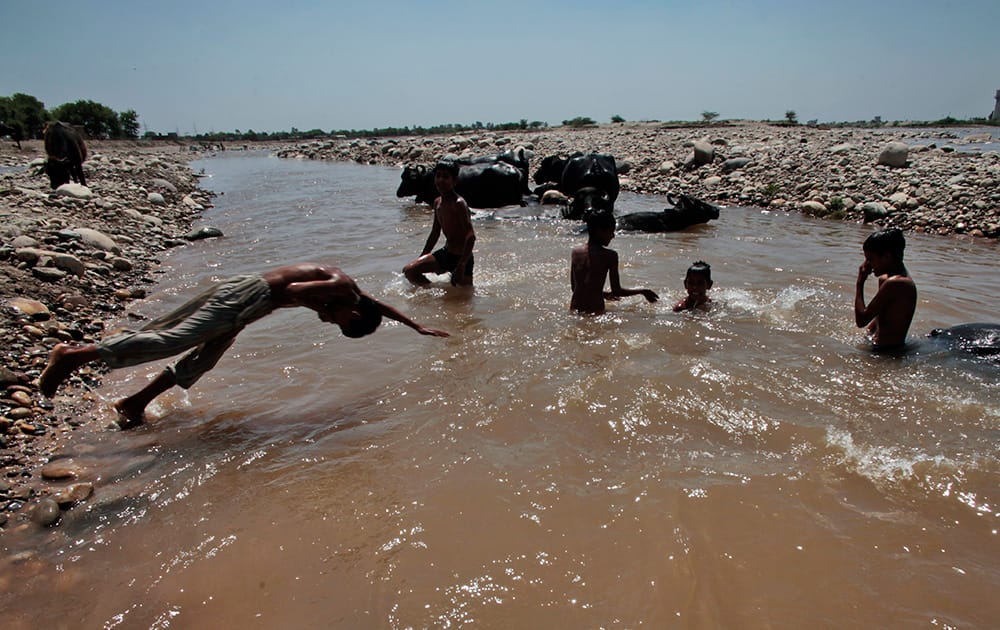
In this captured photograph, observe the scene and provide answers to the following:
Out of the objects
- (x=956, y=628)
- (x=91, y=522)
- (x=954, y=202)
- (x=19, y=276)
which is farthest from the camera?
(x=954, y=202)

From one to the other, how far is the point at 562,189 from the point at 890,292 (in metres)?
8.74

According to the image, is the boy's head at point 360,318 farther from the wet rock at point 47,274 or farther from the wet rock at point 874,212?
the wet rock at point 874,212

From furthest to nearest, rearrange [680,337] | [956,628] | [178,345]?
[680,337]
[178,345]
[956,628]

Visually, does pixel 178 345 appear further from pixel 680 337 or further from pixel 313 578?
pixel 680 337

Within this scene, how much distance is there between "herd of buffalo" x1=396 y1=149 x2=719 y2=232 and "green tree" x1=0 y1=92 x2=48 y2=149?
39725 mm

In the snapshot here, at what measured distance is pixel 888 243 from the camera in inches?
148

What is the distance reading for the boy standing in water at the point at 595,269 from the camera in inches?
181

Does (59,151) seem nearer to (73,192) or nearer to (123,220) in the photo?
(73,192)

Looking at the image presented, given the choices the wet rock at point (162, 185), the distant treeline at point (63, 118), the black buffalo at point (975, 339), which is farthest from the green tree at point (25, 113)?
the black buffalo at point (975, 339)

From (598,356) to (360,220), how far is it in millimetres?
8407

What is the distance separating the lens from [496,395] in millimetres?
3430

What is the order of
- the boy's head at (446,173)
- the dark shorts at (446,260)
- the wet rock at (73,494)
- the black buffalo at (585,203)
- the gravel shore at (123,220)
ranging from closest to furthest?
the wet rock at (73,494) < the gravel shore at (123,220) < the boy's head at (446,173) < the dark shorts at (446,260) < the black buffalo at (585,203)

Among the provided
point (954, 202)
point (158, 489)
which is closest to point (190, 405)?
point (158, 489)

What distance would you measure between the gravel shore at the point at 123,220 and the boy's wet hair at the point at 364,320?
1490mm
